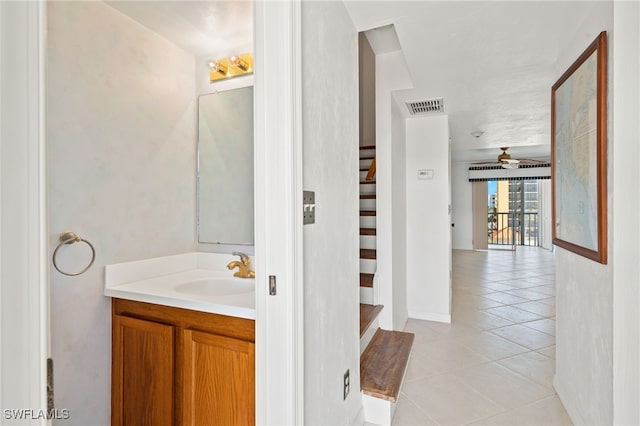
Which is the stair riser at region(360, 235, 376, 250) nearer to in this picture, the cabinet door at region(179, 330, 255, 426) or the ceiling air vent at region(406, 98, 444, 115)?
the ceiling air vent at region(406, 98, 444, 115)

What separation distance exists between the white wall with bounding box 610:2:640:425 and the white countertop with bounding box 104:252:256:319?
42.5 inches

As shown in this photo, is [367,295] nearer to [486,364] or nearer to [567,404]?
[486,364]

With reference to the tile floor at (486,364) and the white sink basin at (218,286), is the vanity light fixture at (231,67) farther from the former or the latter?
the tile floor at (486,364)

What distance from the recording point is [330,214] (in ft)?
4.90

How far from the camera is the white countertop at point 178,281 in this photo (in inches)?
55.9

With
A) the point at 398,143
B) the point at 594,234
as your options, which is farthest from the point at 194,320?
the point at 398,143

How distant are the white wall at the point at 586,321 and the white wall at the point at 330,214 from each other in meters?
1.10

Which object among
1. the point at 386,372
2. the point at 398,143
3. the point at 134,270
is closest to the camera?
the point at 134,270

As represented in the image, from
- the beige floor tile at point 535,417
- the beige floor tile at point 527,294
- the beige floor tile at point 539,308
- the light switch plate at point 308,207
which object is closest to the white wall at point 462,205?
the beige floor tile at point 527,294

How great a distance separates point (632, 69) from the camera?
63cm

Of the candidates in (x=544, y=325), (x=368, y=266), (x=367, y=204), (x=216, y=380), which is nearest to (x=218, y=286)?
(x=216, y=380)

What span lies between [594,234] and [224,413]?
1808mm

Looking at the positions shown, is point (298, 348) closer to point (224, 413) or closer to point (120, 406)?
point (224, 413)

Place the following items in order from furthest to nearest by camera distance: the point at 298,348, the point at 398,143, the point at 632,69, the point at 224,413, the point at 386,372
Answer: the point at 398,143 → the point at 386,372 → the point at 224,413 → the point at 298,348 → the point at 632,69
